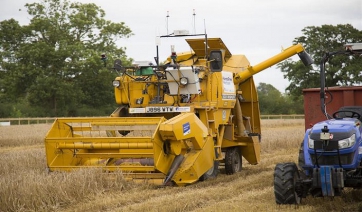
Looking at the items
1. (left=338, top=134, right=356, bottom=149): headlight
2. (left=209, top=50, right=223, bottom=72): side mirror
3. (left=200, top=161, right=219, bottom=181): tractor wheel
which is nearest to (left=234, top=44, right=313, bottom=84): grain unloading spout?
(left=209, top=50, right=223, bottom=72): side mirror

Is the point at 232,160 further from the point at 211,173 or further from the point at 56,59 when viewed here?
the point at 56,59

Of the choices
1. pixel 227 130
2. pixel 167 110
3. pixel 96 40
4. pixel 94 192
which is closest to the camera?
pixel 94 192

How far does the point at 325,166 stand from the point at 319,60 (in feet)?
113

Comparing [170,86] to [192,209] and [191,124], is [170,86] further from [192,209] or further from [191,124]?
[192,209]

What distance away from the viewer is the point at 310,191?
8.34 m

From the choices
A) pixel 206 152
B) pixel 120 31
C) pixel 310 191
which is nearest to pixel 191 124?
pixel 206 152

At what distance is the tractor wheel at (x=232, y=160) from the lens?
12.9 meters

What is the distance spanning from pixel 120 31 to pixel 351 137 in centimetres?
3586

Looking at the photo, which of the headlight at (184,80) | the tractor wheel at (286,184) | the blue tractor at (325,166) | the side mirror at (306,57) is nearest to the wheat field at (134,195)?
the tractor wheel at (286,184)

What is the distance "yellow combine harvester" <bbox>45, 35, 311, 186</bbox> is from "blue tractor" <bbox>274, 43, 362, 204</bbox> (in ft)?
9.07

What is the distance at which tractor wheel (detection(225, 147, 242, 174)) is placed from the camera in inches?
510

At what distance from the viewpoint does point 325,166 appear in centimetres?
810

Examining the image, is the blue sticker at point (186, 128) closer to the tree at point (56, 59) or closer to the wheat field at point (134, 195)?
the wheat field at point (134, 195)

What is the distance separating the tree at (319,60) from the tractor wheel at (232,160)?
29.4 m
